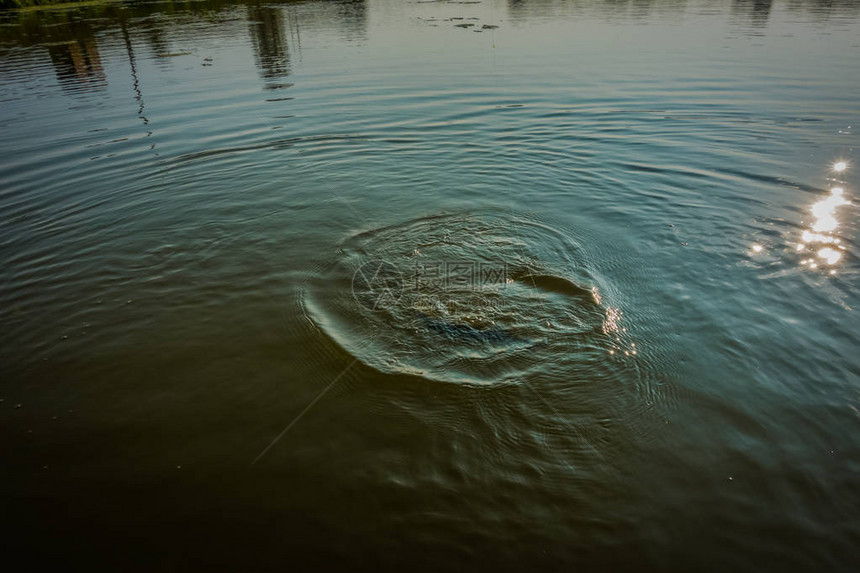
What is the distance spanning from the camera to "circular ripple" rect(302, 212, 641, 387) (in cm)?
496

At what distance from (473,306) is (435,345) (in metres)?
0.85

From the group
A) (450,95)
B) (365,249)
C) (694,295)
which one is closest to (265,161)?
(365,249)

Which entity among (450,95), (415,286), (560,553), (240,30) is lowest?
(560,553)

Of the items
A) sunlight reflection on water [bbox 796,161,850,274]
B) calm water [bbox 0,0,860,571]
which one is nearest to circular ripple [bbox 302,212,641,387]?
calm water [bbox 0,0,860,571]

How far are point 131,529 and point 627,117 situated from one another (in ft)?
47.5

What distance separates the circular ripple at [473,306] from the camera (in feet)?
16.3

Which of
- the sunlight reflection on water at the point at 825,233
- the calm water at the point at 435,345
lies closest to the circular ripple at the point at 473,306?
the calm water at the point at 435,345

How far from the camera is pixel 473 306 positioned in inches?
229

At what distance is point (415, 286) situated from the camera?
6203 millimetres

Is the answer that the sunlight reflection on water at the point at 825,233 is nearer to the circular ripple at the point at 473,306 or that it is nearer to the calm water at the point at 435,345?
the calm water at the point at 435,345

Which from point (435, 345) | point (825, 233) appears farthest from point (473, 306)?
point (825, 233)

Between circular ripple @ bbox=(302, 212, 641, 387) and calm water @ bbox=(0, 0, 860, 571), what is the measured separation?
0.12 feet

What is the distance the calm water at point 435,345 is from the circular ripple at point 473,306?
0.04 meters

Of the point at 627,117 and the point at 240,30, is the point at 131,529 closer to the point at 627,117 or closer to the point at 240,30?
the point at 627,117
